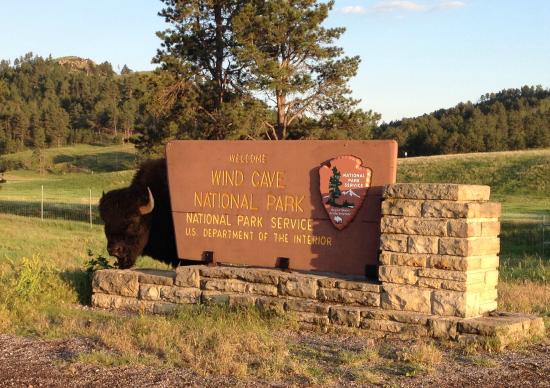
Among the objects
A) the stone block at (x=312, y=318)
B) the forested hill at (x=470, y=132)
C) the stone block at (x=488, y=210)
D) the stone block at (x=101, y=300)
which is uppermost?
the forested hill at (x=470, y=132)

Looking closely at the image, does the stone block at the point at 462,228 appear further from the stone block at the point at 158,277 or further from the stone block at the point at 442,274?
the stone block at the point at 158,277

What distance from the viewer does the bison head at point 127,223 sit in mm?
10859

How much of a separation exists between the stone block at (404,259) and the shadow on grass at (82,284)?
4499 mm

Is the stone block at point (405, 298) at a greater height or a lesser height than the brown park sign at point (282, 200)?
lesser

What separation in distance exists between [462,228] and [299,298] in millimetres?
2155

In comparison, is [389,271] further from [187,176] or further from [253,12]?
[253,12]

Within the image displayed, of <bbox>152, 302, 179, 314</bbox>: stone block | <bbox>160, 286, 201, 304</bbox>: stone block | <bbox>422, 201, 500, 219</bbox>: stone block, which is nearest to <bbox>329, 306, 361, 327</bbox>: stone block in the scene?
<bbox>422, 201, 500, 219</bbox>: stone block

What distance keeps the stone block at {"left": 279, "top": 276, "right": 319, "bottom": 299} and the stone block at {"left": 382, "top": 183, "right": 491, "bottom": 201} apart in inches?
54.5

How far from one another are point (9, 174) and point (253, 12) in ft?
209

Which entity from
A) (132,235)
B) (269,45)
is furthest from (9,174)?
(132,235)

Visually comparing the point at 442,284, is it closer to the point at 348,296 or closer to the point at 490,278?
the point at 490,278

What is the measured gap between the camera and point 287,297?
8.93 metres

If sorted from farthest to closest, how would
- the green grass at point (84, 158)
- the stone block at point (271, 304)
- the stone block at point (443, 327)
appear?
the green grass at point (84, 158) < the stone block at point (271, 304) < the stone block at point (443, 327)

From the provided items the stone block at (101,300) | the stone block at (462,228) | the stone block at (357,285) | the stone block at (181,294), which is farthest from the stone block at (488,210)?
the stone block at (101,300)
